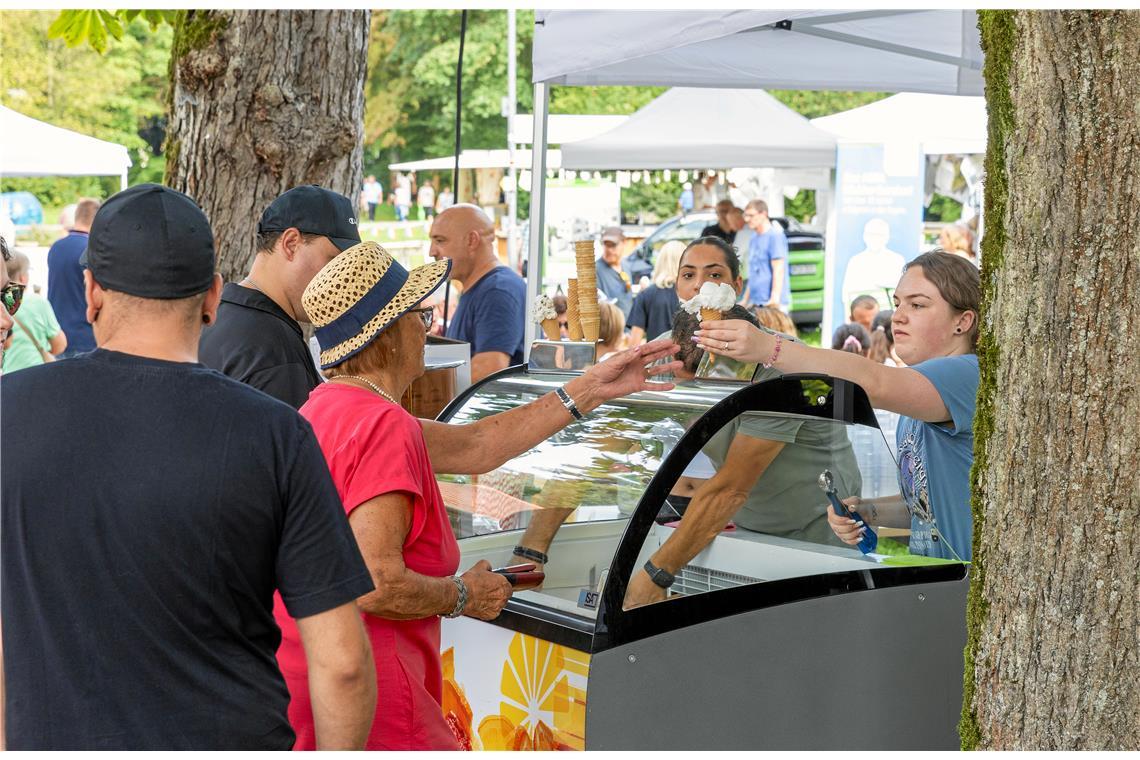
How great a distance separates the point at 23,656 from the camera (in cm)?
166

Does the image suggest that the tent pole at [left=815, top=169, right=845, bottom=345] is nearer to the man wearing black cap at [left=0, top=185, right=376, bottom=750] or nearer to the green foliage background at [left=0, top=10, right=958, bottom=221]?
the man wearing black cap at [left=0, top=185, right=376, bottom=750]

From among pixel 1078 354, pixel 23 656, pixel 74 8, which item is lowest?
pixel 23 656

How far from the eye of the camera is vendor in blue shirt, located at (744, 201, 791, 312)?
1234 cm

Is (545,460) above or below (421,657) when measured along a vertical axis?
above

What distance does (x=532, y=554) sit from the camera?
3033mm

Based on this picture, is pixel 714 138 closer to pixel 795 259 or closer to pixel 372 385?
pixel 795 259

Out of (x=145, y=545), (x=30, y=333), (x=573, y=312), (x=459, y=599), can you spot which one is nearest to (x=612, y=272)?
(x=30, y=333)

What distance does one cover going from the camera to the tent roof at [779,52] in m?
4.27

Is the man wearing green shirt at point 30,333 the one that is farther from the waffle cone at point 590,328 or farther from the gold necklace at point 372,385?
the gold necklace at point 372,385

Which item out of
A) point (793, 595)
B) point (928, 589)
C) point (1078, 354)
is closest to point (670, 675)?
point (793, 595)

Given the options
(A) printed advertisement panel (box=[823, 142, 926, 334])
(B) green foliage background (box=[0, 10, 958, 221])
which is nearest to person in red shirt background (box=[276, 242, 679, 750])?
(A) printed advertisement panel (box=[823, 142, 926, 334])

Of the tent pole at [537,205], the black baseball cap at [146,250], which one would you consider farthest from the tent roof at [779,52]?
the black baseball cap at [146,250]

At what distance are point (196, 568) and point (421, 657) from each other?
0.78m

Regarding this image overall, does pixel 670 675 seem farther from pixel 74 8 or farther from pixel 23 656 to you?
pixel 74 8
